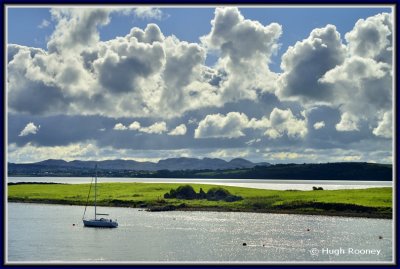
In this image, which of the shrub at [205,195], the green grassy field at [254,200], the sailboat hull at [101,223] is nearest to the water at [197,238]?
the sailboat hull at [101,223]

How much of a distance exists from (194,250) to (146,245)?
8424 mm

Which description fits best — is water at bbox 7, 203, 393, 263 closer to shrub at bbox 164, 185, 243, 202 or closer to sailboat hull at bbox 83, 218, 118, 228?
sailboat hull at bbox 83, 218, 118, 228

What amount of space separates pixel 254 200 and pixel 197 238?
57.8 meters

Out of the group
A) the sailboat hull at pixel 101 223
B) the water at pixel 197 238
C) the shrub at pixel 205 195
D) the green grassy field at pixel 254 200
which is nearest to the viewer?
the water at pixel 197 238

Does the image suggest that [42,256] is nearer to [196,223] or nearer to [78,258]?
[78,258]

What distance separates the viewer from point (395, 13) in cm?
4041

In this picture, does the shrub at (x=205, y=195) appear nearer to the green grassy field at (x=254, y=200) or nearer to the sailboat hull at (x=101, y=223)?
the green grassy field at (x=254, y=200)

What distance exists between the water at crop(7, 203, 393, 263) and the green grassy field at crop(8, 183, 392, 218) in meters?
8.91

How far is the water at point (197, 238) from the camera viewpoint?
69.2 m

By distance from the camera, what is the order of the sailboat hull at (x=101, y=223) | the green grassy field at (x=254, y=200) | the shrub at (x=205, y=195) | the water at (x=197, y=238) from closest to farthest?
the water at (x=197, y=238) < the sailboat hull at (x=101, y=223) < the green grassy field at (x=254, y=200) < the shrub at (x=205, y=195)

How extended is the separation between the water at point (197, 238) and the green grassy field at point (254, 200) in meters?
8.91

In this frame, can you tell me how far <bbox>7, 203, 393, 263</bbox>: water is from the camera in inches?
2726
